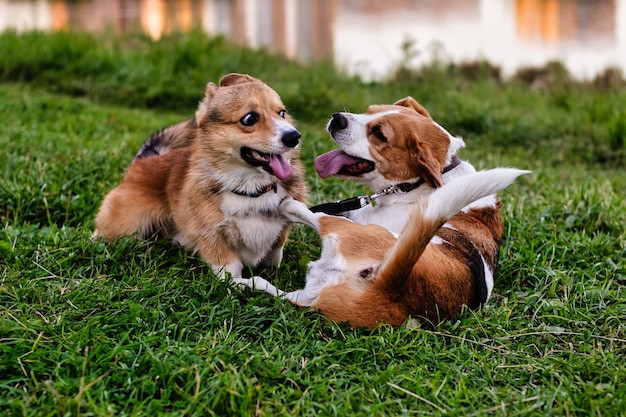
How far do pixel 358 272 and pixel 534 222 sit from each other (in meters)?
1.66

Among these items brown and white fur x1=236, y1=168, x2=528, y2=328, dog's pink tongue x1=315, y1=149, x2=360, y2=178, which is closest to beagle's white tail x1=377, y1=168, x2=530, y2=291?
brown and white fur x1=236, y1=168, x2=528, y2=328

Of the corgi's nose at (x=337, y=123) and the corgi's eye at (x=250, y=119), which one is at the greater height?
the corgi's eye at (x=250, y=119)

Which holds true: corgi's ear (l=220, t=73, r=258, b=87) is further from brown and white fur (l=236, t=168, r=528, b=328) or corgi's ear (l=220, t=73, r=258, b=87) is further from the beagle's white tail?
the beagle's white tail

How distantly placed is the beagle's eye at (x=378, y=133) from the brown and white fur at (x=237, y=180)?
1.43 ft

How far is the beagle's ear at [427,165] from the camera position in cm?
345

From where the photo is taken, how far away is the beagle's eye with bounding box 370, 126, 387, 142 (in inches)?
140

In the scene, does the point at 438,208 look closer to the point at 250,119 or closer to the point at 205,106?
the point at 250,119

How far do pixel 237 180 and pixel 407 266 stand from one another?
1.08m

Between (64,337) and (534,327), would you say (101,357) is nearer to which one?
(64,337)

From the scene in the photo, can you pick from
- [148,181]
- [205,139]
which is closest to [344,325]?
[205,139]

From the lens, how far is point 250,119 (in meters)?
3.37

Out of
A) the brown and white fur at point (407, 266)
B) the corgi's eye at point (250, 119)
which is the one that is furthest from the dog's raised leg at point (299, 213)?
the corgi's eye at point (250, 119)

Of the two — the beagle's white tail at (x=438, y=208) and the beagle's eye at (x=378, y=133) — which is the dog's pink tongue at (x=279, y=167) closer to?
the beagle's eye at (x=378, y=133)

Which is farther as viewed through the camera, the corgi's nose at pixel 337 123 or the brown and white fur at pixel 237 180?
the corgi's nose at pixel 337 123
